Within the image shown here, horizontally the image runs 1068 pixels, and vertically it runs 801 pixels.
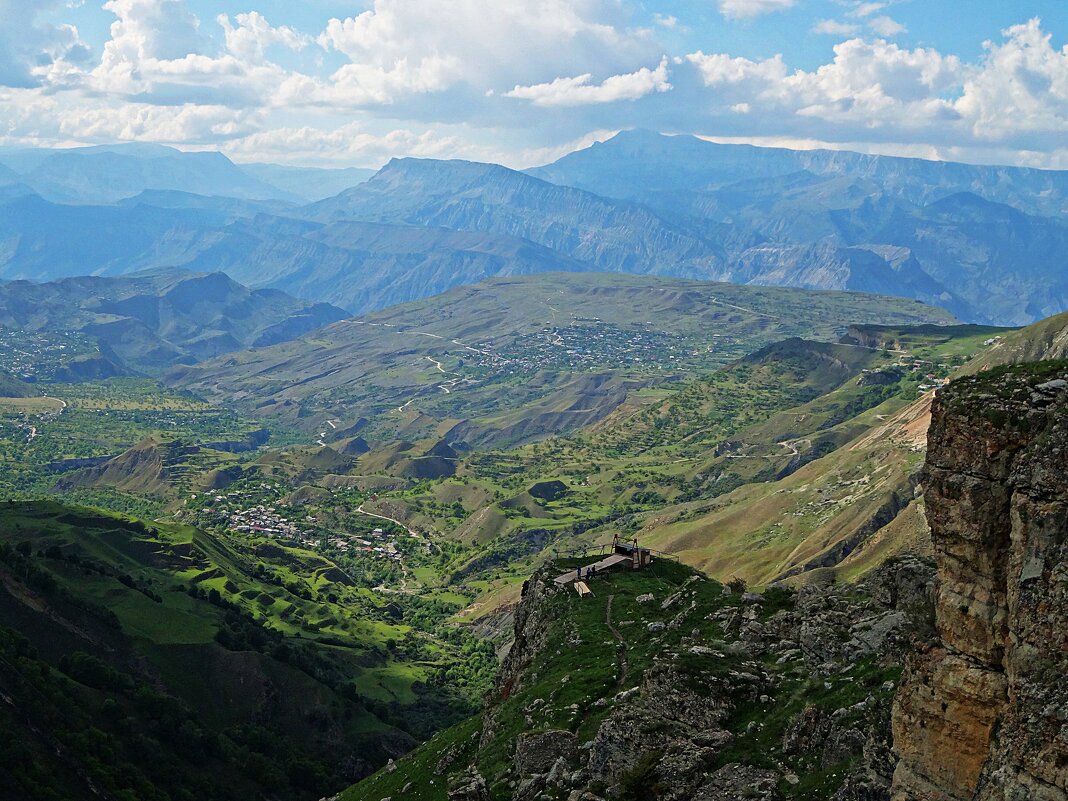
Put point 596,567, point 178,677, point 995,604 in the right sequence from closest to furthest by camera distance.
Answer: point 995,604 < point 596,567 < point 178,677

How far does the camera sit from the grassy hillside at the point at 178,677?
9850 cm

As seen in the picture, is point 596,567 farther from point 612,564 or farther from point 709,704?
point 709,704

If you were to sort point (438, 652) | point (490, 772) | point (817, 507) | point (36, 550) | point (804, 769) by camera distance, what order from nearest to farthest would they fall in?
point (804, 769)
point (490, 772)
point (36, 550)
point (438, 652)
point (817, 507)

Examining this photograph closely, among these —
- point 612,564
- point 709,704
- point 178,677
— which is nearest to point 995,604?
point 709,704

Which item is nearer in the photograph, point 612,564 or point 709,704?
point 709,704

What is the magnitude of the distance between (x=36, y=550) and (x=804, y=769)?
150625 millimetres

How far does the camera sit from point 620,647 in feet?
195

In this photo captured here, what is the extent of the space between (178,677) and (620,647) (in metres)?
86.9

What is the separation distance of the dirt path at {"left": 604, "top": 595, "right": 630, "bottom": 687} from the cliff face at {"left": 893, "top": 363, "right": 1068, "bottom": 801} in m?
29.5

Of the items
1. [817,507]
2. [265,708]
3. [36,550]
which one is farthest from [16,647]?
[817,507]

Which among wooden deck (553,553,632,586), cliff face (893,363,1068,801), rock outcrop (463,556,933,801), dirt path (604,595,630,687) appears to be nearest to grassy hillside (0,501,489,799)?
wooden deck (553,553,632,586)

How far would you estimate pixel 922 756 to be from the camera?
936 inches

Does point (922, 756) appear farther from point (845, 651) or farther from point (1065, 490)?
point (845, 651)

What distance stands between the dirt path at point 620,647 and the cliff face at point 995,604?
96.6 ft
